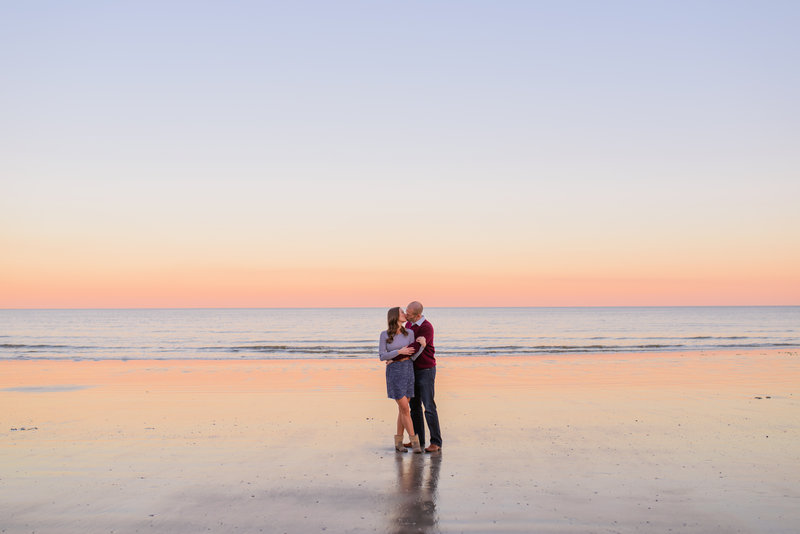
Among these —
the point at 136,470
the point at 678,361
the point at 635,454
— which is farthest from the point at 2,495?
the point at 678,361

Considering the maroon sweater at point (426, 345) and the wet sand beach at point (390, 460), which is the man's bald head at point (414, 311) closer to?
the maroon sweater at point (426, 345)

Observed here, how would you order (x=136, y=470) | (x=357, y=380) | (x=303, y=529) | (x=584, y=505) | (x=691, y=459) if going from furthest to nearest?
(x=357, y=380), (x=691, y=459), (x=136, y=470), (x=584, y=505), (x=303, y=529)

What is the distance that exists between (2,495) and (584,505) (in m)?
5.58

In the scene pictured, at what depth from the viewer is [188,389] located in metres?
15.0

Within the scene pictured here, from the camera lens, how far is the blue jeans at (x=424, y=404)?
856cm

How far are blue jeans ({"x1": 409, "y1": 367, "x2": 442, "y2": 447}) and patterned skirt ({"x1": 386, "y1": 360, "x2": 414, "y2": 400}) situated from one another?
15 cm

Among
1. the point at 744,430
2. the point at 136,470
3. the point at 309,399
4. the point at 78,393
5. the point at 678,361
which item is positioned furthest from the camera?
the point at 678,361

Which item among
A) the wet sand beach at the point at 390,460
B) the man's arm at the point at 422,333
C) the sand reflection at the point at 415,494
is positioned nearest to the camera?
the sand reflection at the point at 415,494

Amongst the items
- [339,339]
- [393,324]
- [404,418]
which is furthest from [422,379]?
[339,339]

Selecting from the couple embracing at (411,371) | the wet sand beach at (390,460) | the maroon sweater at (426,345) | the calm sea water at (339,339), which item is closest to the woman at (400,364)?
the couple embracing at (411,371)

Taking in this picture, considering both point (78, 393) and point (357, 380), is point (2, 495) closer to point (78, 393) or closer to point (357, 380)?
point (78, 393)

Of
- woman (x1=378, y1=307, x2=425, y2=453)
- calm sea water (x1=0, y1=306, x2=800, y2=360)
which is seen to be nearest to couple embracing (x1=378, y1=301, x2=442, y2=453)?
woman (x1=378, y1=307, x2=425, y2=453)

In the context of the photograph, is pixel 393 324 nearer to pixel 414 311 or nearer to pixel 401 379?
pixel 414 311

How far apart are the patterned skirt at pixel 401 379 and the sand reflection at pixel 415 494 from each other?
32.8 inches
